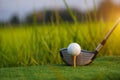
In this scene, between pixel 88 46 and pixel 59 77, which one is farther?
pixel 88 46

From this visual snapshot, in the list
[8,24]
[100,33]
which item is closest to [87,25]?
[100,33]

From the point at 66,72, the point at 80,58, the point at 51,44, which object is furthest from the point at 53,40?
the point at 66,72

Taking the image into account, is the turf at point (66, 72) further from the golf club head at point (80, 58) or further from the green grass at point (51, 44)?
A: the green grass at point (51, 44)

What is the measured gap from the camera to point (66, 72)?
4320 mm

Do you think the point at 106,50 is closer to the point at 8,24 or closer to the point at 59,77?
the point at 8,24

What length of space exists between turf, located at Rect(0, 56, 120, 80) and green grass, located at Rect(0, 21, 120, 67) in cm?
130

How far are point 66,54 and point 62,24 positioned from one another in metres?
2.04

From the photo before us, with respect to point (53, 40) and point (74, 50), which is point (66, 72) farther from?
point (53, 40)

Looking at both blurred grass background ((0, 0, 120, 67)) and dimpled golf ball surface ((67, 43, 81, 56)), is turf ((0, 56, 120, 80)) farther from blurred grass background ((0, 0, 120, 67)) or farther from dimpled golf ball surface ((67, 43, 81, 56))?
blurred grass background ((0, 0, 120, 67))

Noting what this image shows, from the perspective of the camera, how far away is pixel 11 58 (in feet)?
20.3

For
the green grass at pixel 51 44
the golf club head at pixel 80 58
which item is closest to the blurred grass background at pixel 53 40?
the green grass at pixel 51 44

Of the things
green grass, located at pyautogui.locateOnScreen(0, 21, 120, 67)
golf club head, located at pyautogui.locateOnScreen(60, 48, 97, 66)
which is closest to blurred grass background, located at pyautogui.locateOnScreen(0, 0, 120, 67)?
green grass, located at pyautogui.locateOnScreen(0, 21, 120, 67)

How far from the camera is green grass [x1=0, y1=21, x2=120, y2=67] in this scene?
6.12m

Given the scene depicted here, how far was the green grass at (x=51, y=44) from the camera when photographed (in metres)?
6.12
